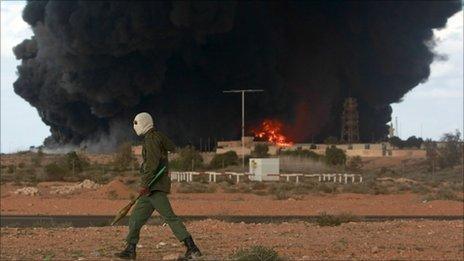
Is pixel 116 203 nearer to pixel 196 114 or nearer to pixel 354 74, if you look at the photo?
pixel 196 114

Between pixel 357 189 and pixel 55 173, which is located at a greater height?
pixel 55 173

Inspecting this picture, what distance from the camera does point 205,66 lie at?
269ft

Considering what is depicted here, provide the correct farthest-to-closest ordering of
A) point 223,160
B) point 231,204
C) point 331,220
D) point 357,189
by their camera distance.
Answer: point 223,160 < point 357,189 < point 231,204 < point 331,220

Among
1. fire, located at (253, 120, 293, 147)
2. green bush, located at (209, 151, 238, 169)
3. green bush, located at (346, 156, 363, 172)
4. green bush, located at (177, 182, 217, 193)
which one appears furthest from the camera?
fire, located at (253, 120, 293, 147)

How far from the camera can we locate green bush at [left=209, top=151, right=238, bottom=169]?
62.2 meters

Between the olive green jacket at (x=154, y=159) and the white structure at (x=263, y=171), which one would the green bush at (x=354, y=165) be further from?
the olive green jacket at (x=154, y=159)

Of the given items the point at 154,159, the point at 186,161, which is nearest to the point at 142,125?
the point at 154,159

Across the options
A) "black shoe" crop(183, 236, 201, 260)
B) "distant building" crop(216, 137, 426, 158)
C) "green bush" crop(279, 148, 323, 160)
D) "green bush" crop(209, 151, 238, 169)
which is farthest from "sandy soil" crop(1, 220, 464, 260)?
"distant building" crop(216, 137, 426, 158)

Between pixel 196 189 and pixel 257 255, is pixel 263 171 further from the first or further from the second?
pixel 257 255

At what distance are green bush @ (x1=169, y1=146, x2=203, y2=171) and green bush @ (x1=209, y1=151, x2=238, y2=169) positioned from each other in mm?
1143

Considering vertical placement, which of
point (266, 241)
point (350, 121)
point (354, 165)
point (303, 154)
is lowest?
point (266, 241)

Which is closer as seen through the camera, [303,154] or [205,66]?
[303,154]

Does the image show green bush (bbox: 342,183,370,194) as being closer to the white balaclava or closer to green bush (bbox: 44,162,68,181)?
green bush (bbox: 44,162,68,181)

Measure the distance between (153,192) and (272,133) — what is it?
7468 cm
